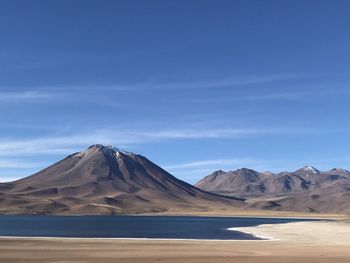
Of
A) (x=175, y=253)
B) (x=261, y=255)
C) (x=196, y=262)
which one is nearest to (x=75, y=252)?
(x=175, y=253)

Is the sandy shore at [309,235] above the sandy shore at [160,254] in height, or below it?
above

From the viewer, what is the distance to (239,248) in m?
73.0

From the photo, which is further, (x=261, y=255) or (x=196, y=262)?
(x=261, y=255)

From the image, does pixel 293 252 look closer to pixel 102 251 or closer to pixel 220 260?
pixel 220 260

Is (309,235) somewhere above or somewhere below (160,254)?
above

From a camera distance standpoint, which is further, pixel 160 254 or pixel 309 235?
pixel 309 235

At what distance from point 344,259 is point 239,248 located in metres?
18.5

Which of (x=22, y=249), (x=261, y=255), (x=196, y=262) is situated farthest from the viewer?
(x=22, y=249)

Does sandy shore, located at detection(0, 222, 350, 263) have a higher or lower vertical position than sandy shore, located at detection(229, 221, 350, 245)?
lower

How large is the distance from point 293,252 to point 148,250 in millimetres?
18002

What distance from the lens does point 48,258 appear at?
57.0 m

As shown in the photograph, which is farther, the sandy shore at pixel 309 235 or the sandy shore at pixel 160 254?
the sandy shore at pixel 309 235

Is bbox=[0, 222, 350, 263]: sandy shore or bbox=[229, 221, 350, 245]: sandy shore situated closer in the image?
bbox=[0, 222, 350, 263]: sandy shore

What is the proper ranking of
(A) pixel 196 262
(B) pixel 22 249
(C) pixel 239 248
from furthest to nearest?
(C) pixel 239 248 < (B) pixel 22 249 < (A) pixel 196 262
